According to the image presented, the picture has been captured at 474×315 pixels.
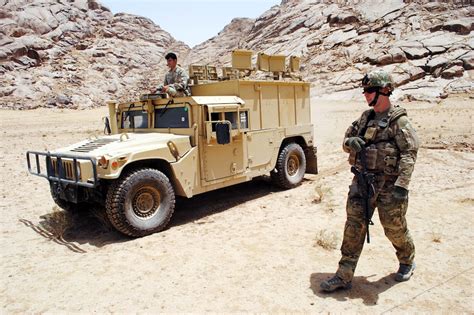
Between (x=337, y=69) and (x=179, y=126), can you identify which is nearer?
(x=179, y=126)

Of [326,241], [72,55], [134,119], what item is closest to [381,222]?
[326,241]

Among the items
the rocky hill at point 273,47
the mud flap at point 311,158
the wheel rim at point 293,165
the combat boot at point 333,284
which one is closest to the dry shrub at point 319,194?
the wheel rim at point 293,165

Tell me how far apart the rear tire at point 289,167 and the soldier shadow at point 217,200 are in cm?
29

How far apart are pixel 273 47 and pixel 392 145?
33554mm

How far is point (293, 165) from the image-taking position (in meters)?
8.20

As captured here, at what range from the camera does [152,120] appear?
671 cm

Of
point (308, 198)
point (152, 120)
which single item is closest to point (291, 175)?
point (308, 198)

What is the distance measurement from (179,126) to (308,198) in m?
2.61

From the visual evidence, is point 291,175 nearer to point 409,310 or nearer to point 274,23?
point 409,310

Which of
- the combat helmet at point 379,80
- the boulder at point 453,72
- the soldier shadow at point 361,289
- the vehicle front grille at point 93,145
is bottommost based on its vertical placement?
the soldier shadow at point 361,289

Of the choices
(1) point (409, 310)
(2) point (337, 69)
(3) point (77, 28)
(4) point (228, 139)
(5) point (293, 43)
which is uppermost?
(3) point (77, 28)

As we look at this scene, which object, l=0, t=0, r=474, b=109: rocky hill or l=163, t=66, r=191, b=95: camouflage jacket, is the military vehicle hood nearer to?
l=163, t=66, r=191, b=95: camouflage jacket

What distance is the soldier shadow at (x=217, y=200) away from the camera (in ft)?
21.4

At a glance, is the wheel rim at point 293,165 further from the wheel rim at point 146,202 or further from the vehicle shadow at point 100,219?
the wheel rim at point 146,202
